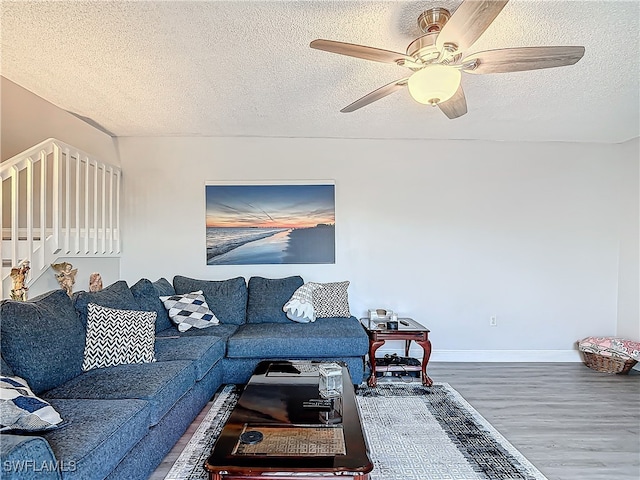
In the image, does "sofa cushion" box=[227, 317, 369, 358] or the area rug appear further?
"sofa cushion" box=[227, 317, 369, 358]

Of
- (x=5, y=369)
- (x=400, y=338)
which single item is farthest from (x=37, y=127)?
(x=400, y=338)

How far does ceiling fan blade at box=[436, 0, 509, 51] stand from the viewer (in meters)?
1.53

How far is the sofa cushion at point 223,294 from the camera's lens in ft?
12.7

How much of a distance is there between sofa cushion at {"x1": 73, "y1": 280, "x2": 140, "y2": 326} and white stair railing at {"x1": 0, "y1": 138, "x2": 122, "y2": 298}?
0.63 m

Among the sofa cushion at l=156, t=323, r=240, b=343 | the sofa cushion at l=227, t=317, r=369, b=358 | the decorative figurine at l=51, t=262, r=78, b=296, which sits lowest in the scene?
the sofa cushion at l=227, t=317, r=369, b=358

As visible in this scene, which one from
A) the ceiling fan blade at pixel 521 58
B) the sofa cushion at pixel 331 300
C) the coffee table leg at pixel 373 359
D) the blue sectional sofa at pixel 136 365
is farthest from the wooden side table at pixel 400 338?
the ceiling fan blade at pixel 521 58

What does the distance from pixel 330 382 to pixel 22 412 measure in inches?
57.2

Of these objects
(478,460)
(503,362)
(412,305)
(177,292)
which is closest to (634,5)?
(478,460)

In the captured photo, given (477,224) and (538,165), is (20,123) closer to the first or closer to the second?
→ (477,224)

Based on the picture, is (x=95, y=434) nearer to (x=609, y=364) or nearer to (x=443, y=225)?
(x=443, y=225)

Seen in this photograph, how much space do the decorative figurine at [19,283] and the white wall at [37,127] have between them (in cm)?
184

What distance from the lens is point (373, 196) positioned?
439 cm

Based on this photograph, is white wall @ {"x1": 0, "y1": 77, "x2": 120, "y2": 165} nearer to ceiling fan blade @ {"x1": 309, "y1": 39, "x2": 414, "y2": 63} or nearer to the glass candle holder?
ceiling fan blade @ {"x1": 309, "y1": 39, "x2": 414, "y2": 63}

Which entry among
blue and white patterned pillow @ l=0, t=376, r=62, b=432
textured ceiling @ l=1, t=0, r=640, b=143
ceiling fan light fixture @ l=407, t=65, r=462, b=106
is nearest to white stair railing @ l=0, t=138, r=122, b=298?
textured ceiling @ l=1, t=0, r=640, b=143
